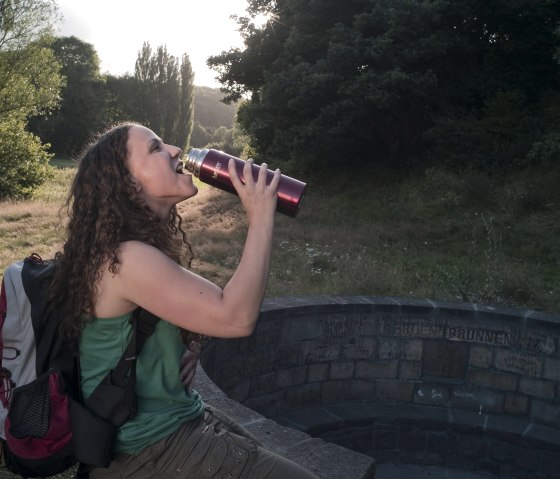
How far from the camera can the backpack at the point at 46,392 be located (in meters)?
1.65

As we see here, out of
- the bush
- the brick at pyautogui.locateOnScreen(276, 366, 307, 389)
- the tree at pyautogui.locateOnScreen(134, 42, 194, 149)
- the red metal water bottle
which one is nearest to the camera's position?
the red metal water bottle

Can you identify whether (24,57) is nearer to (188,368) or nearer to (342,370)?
(342,370)

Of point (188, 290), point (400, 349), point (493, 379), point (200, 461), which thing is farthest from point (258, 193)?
point (493, 379)

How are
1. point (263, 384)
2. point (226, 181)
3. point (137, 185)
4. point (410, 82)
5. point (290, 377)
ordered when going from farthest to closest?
point (410, 82)
point (290, 377)
point (263, 384)
point (226, 181)
point (137, 185)

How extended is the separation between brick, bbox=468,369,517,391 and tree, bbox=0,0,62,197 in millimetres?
16707

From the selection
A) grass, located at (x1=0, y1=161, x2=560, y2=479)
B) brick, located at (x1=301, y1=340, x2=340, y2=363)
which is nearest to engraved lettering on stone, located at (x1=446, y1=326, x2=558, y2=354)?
brick, located at (x1=301, y1=340, x2=340, y2=363)

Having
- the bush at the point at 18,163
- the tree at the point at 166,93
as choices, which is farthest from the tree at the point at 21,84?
the tree at the point at 166,93

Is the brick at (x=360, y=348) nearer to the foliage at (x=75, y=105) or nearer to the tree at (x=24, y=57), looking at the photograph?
the tree at (x=24, y=57)

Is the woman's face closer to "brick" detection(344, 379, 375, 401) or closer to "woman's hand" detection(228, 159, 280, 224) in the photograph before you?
"woman's hand" detection(228, 159, 280, 224)

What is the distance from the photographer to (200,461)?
70.0 inches

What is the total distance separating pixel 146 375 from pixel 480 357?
409 cm

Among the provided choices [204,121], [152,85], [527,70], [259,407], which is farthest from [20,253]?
[204,121]

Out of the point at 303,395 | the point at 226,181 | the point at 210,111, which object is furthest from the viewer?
the point at 210,111

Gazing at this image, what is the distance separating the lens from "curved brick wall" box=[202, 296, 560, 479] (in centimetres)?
489
